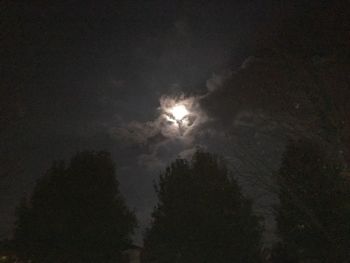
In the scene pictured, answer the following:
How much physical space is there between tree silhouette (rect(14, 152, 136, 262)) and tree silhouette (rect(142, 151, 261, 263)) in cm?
286

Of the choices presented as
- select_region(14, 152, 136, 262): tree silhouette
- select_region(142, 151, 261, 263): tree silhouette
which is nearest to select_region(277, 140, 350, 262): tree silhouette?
select_region(142, 151, 261, 263): tree silhouette

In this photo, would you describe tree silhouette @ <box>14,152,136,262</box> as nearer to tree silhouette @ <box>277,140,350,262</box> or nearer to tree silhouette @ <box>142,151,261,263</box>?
tree silhouette @ <box>142,151,261,263</box>

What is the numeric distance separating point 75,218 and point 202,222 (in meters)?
8.64

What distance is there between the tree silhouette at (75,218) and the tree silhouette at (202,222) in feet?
9.39

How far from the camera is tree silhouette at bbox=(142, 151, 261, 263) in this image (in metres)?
22.8

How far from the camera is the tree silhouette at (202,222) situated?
22.8 metres

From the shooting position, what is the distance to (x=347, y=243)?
18.6 meters

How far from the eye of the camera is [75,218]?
2200 centimetres

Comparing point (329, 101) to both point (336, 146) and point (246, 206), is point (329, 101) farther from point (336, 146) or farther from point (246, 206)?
point (246, 206)

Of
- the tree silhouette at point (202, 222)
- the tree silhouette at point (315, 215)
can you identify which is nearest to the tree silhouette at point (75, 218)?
the tree silhouette at point (202, 222)

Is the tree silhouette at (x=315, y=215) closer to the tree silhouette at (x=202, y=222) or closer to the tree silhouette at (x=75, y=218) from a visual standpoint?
the tree silhouette at (x=202, y=222)

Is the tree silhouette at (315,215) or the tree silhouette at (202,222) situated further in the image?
the tree silhouette at (202,222)

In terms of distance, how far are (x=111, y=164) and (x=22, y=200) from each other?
651cm

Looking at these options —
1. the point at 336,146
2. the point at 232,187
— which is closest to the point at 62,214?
the point at 232,187
